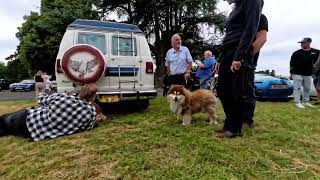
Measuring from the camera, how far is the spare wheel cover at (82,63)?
698cm

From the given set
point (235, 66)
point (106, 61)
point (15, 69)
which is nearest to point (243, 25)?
point (235, 66)

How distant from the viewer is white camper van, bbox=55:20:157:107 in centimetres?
704

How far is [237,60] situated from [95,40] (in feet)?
13.4

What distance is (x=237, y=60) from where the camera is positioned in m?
4.55

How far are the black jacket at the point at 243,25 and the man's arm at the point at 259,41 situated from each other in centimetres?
38

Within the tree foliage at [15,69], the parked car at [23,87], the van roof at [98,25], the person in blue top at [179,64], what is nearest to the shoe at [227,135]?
the person in blue top at [179,64]

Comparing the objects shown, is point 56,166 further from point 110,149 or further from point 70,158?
point 110,149

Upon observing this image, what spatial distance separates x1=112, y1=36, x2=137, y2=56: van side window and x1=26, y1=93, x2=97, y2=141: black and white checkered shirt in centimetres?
237

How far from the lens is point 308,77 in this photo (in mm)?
9562

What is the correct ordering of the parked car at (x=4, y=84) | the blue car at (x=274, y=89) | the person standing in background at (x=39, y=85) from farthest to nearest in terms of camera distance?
the parked car at (x=4, y=84)
the person standing in background at (x=39, y=85)
the blue car at (x=274, y=89)

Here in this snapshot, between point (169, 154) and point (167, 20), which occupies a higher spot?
point (167, 20)

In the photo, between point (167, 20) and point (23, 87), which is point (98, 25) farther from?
point (23, 87)

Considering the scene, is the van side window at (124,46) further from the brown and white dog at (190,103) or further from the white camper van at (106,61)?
the brown and white dog at (190,103)

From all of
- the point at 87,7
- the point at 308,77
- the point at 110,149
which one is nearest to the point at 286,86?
the point at 308,77
